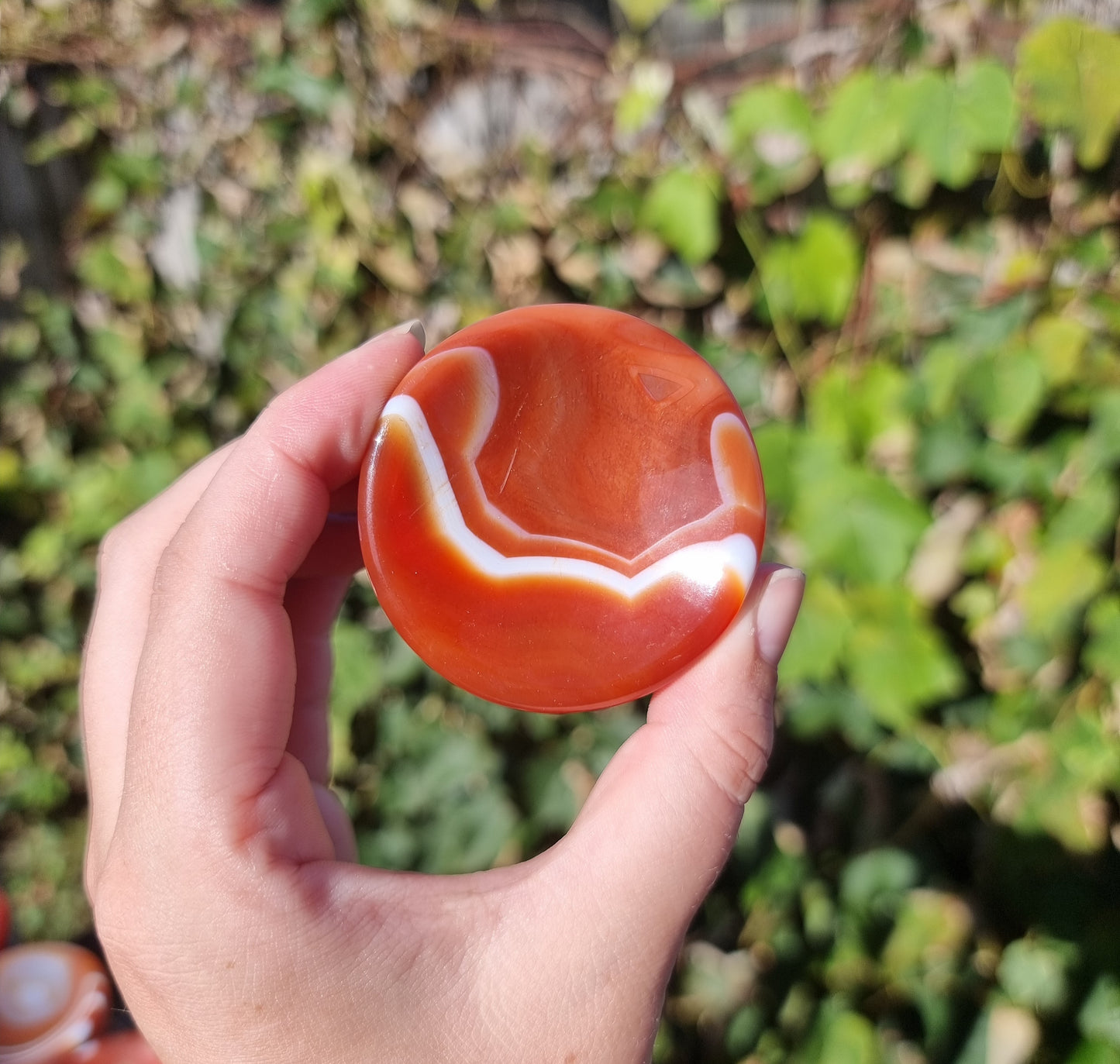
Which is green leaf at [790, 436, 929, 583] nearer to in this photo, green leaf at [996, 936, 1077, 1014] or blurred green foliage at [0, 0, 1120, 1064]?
blurred green foliage at [0, 0, 1120, 1064]

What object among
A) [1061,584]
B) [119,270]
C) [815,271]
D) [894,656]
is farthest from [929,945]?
[119,270]

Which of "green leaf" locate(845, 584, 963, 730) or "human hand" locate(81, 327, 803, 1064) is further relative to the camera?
"green leaf" locate(845, 584, 963, 730)

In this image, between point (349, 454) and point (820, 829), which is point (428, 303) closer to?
point (349, 454)

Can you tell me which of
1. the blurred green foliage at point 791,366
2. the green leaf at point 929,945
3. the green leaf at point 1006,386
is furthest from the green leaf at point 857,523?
the green leaf at point 929,945

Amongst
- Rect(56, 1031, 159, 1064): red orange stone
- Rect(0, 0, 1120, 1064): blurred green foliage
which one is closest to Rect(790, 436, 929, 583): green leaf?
Rect(0, 0, 1120, 1064): blurred green foliage

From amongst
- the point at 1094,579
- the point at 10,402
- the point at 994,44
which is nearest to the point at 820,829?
the point at 1094,579

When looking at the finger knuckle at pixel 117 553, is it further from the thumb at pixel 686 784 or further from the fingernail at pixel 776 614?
the fingernail at pixel 776 614
